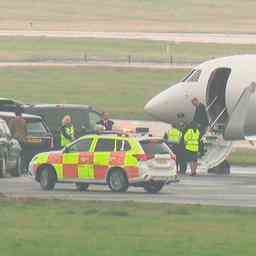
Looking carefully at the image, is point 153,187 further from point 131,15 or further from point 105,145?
point 131,15

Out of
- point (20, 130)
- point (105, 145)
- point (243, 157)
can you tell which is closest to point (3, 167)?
point (20, 130)

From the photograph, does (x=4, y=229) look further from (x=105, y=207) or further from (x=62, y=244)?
(x=105, y=207)

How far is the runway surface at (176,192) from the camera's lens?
A: 32656 millimetres

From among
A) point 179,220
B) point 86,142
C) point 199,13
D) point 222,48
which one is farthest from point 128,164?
point 199,13

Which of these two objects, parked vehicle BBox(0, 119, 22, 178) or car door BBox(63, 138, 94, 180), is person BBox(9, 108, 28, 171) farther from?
car door BBox(63, 138, 94, 180)

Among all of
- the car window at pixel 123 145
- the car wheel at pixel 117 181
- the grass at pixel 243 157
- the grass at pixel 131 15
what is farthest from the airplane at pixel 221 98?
the grass at pixel 131 15

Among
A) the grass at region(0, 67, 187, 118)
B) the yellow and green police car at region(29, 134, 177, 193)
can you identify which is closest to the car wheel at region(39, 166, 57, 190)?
the yellow and green police car at region(29, 134, 177, 193)

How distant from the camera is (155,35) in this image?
104 meters

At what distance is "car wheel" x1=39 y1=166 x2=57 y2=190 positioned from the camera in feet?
117

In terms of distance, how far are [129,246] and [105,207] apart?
686 cm

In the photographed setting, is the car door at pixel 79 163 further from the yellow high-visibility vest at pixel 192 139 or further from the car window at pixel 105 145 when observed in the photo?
the yellow high-visibility vest at pixel 192 139

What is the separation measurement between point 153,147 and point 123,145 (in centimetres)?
74

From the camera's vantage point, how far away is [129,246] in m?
22.9

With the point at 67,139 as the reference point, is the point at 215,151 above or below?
below
